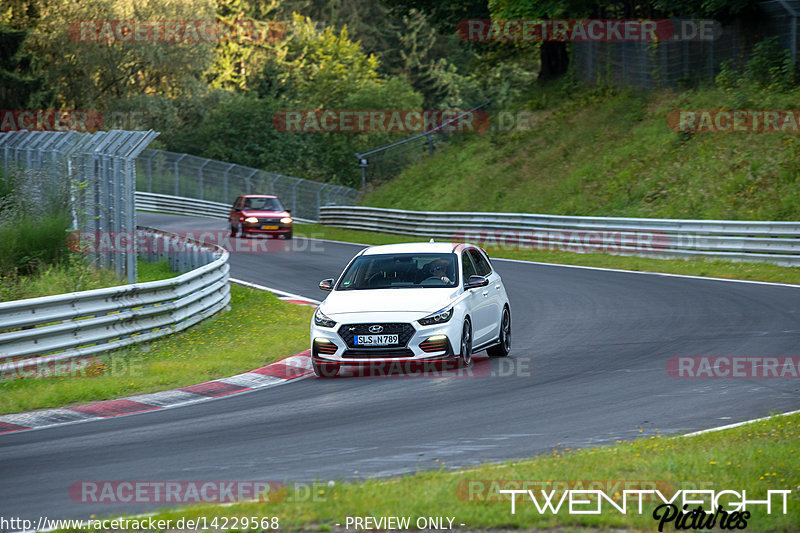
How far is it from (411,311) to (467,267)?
1.83m

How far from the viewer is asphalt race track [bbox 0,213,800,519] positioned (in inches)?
313

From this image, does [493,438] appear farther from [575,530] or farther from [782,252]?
[782,252]

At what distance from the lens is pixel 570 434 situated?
8.95 meters

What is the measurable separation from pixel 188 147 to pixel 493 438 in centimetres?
5960

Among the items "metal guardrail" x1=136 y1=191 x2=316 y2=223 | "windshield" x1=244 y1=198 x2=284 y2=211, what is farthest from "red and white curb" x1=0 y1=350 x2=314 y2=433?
"metal guardrail" x1=136 y1=191 x2=316 y2=223

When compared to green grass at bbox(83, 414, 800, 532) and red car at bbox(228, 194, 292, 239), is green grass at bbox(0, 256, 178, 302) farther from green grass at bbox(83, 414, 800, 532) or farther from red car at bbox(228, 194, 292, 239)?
red car at bbox(228, 194, 292, 239)

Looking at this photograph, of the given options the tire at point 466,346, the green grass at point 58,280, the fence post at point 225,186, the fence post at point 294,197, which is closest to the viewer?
the tire at point 466,346

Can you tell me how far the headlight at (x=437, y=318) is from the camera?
12.2m

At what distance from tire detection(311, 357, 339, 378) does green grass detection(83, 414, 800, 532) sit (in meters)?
4.79

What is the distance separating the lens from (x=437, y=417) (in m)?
9.81

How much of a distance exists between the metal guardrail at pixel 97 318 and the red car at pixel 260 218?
17681 mm

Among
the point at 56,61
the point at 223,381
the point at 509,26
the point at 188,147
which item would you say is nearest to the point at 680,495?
the point at 223,381

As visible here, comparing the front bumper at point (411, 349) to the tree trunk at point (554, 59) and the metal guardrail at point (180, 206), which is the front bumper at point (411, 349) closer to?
the tree trunk at point (554, 59)

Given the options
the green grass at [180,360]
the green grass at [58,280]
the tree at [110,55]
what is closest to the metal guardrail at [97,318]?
the green grass at [180,360]
